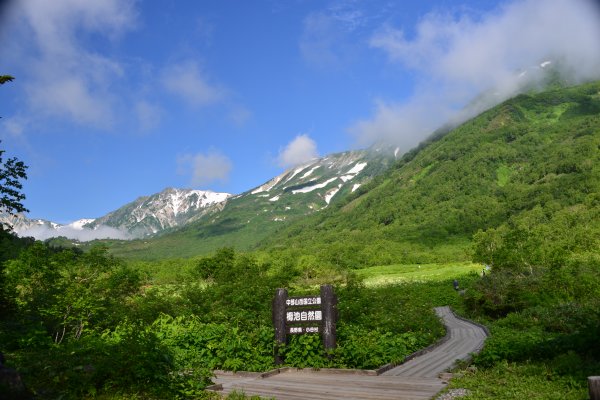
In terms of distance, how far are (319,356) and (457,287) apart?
1435 inches

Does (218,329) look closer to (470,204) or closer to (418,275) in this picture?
(418,275)

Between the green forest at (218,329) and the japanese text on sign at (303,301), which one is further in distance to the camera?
the japanese text on sign at (303,301)

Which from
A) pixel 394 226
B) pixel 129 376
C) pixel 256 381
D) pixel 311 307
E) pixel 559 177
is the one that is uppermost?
pixel 559 177

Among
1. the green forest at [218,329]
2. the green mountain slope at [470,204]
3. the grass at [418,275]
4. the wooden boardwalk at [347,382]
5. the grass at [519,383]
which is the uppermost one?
the green mountain slope at [470,204]

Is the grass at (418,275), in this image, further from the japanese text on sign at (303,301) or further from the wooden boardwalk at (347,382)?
the wooden boardwalk at (347,382)

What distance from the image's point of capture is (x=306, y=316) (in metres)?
12.4

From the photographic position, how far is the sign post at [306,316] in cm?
1214

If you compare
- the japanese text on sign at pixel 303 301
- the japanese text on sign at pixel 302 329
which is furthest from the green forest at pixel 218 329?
the japanese text on sign at pixel 303 301

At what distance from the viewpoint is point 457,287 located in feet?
146

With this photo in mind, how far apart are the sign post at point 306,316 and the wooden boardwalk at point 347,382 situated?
948 mm

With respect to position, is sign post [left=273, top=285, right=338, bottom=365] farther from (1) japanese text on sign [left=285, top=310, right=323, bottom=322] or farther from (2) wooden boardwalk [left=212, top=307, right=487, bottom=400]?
(2) wooden boardwalk [left=212, top=307, right=487, bottom=400]

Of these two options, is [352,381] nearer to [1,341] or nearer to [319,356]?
[319,356]

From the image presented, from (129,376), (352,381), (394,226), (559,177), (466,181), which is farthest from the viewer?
(466,181)

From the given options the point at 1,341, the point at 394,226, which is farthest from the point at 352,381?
the point at 394,226
